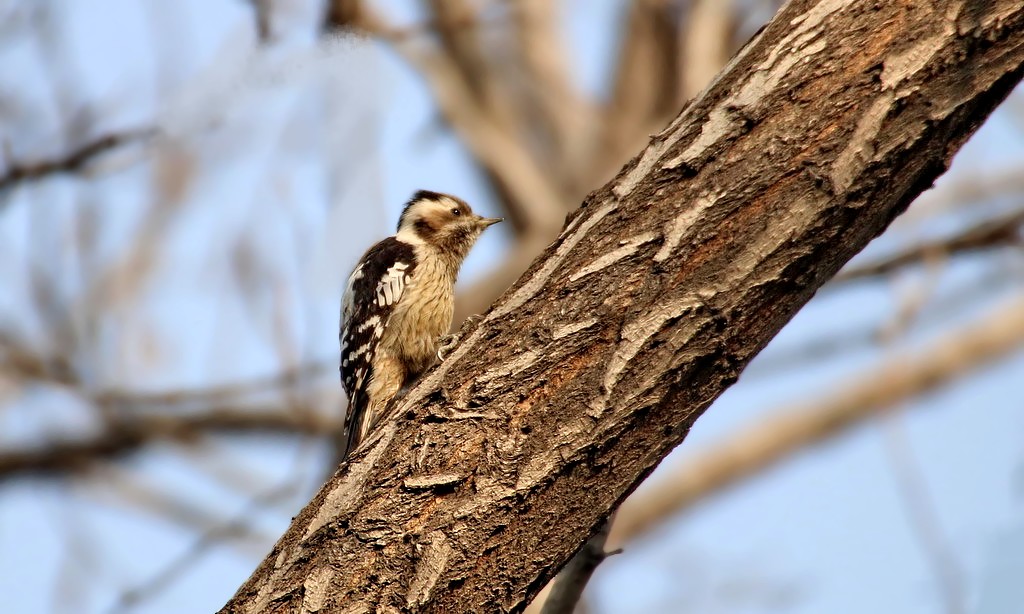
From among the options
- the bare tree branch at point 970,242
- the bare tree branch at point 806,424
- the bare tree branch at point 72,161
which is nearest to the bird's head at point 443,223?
the bare tree branch at point 72,161

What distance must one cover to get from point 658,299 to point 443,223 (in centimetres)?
335

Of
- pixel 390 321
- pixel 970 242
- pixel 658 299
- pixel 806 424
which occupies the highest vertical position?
pixel 806 424

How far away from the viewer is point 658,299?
8.48 feet

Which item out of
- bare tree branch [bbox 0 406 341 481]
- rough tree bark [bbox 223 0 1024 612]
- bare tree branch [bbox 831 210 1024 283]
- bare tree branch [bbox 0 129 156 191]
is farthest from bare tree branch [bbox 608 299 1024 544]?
rough tree bark [bbox 223 0 1024 612]

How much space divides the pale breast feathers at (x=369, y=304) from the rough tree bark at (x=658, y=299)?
8.07ft

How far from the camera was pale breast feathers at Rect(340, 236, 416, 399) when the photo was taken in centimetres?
520

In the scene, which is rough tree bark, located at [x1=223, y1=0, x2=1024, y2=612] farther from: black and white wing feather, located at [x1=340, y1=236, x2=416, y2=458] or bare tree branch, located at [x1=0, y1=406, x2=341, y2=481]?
bare tree branch, located at [x1=0, y1=406, x2=341, y2=481]

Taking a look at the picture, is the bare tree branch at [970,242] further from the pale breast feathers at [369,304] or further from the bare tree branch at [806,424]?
the bare tree branch at [806,424]

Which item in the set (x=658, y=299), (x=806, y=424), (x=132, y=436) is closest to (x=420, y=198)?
(x=658, y=299)

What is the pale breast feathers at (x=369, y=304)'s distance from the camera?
5203 mm

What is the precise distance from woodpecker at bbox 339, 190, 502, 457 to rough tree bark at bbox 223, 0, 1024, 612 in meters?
2.29

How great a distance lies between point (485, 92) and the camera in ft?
43.3

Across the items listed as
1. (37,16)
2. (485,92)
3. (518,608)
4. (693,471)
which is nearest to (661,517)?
(693,471)

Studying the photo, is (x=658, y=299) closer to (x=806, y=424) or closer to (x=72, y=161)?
(x=72, y=161)
